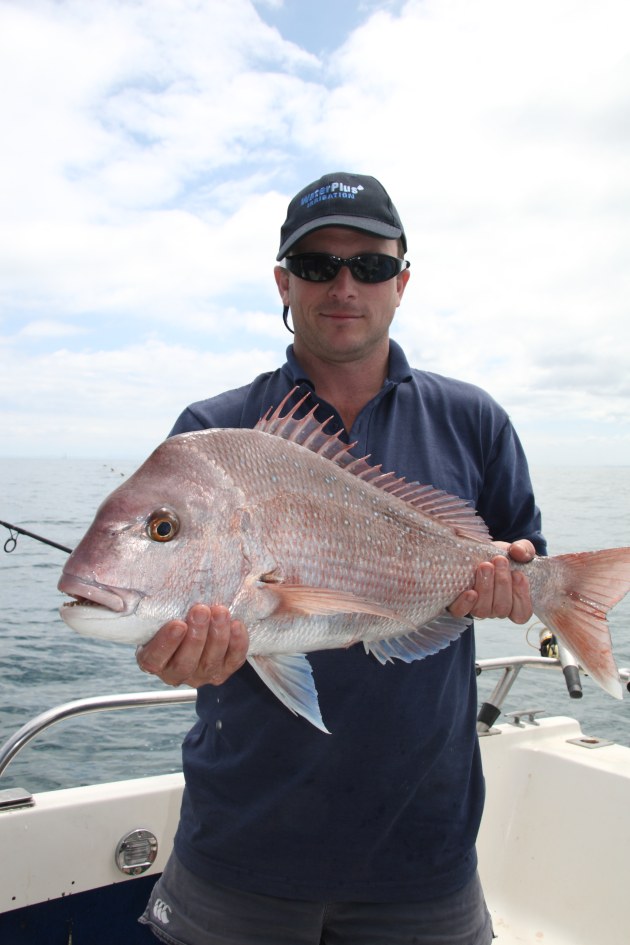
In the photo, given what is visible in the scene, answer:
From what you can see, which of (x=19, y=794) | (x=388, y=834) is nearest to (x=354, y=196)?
(x=388, y=834)

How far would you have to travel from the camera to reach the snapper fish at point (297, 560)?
Answer: 6.49 ft

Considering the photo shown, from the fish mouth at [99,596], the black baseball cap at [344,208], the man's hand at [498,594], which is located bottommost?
the fish mouth at [99,596]

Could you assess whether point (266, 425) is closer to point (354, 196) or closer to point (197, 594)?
point (197, 594)

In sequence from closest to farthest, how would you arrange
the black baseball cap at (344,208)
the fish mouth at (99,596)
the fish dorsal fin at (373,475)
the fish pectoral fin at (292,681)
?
1. the fish mouth at (99,596)
2. the fish pectoral fin at (292,681)
3. the fish dorsal fin at (373,475)
4. the black baseball cap at (344,208)

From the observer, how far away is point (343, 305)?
2.83 m

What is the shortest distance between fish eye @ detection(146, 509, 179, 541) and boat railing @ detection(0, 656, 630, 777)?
54.6 inches

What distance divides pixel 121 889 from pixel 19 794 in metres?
0.65

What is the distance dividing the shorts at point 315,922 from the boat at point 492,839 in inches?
37.2

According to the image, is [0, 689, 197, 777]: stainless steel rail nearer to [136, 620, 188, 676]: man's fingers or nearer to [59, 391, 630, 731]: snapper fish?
[136, 620, 188, 676]: man's fingers

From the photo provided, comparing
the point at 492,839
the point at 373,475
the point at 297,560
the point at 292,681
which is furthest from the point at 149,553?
the point at 492,839

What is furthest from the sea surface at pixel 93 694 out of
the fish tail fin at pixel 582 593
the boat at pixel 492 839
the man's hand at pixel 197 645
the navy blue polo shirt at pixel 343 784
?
the man's hand at pixel 197 645

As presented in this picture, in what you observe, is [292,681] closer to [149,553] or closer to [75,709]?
[149,553]

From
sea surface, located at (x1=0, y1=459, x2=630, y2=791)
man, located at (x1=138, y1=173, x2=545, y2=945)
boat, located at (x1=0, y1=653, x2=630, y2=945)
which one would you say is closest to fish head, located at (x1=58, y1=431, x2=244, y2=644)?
man, located at (x1=138, y1=173, x2=545, y2=945)

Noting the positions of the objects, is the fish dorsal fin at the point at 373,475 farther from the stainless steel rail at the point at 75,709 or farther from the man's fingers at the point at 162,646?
the stainless steel rail at the point at 75,709
